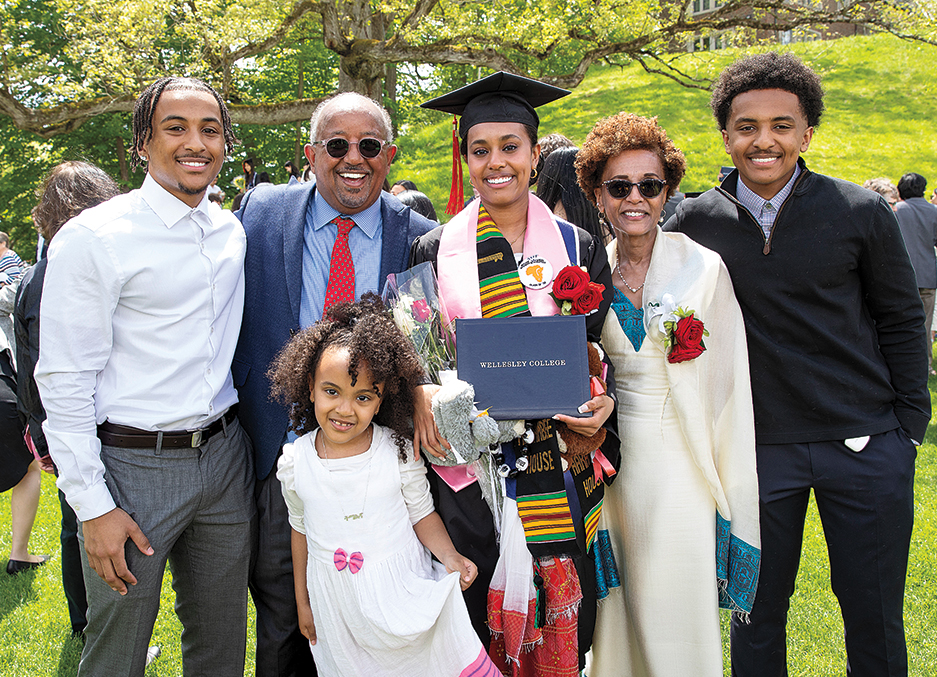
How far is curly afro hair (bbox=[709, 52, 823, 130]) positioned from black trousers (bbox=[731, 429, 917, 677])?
4.48ft

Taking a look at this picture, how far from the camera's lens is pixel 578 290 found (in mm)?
2391

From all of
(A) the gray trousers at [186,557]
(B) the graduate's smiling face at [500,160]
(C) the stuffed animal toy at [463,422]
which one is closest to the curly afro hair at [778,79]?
(B) the graduate's smiling face at [500,160]

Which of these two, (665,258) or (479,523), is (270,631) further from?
(665,258)

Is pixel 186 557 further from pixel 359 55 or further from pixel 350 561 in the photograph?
pixel 359 55

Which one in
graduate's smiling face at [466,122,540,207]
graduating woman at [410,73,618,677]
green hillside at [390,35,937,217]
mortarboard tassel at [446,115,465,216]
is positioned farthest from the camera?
green hillside at [390,35,937,217]

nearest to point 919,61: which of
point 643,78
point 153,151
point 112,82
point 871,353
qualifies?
point 643,78

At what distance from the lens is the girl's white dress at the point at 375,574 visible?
7.51 feet

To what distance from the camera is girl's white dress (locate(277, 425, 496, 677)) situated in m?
2.29

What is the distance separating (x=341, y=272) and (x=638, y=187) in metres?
1.25

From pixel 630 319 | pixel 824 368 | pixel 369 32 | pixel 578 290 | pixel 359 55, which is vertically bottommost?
pixel 824 368

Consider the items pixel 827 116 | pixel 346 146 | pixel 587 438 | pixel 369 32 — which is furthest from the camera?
pixel 827 116

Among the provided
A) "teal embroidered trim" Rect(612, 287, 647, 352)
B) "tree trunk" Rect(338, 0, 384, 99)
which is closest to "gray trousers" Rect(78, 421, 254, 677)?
"teal embroidered trim" Rect(612, 287, 647, 352)

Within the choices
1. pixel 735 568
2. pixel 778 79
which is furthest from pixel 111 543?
pixel 778 79

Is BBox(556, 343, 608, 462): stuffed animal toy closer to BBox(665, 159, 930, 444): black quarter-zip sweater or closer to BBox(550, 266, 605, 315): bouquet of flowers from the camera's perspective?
BBox(550, 266, 605, 315): bouquet of flowers
